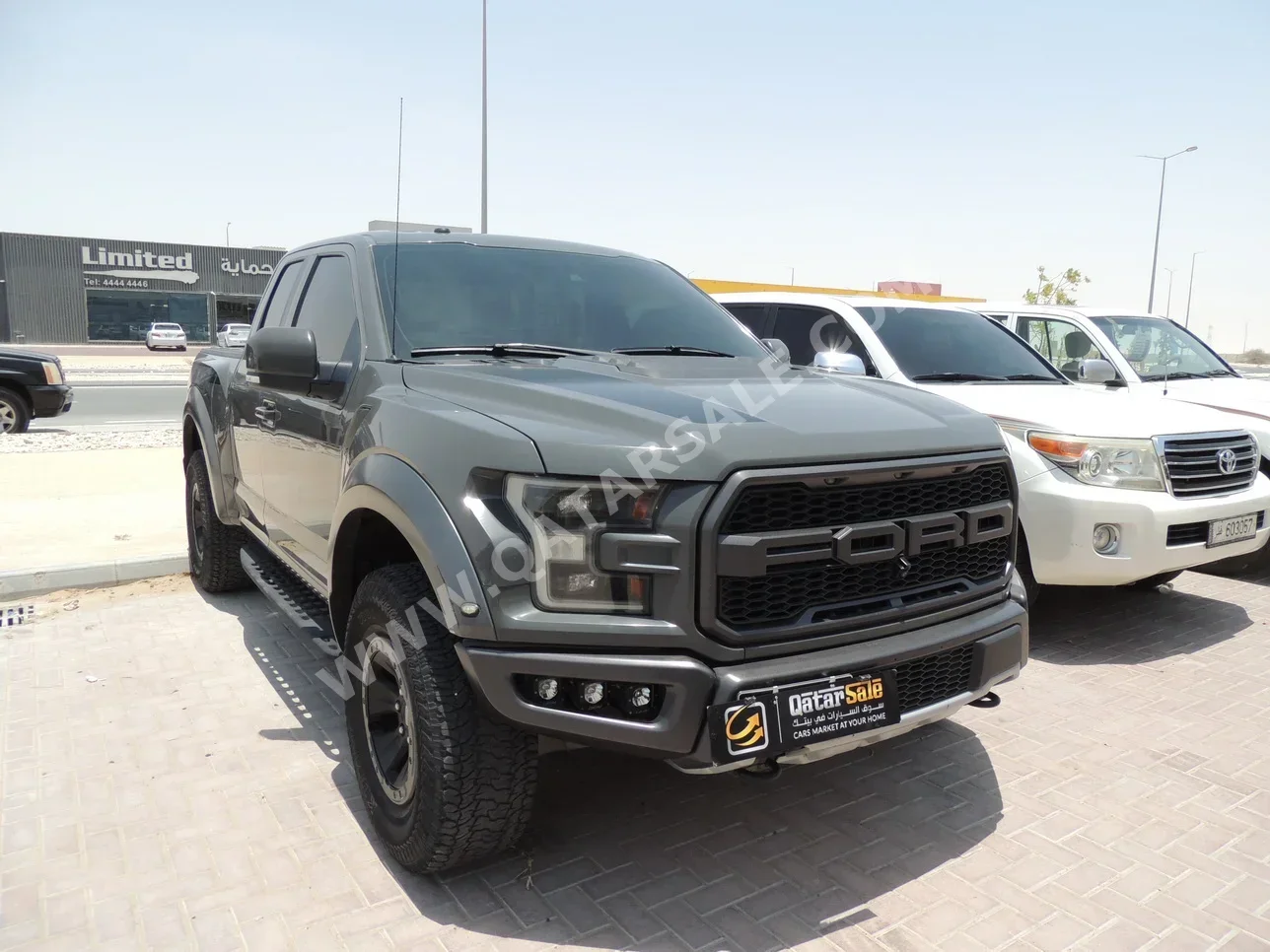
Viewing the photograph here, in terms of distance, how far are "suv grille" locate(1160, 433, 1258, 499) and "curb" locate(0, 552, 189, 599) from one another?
5.98 meters

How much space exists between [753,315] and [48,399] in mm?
10625

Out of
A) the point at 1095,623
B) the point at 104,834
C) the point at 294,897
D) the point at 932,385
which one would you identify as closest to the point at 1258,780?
the point at 1095,623

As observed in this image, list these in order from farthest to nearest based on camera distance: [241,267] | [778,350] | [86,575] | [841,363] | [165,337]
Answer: [241,267] < [165,337] < [86,575] < [841,363] < [778,350]

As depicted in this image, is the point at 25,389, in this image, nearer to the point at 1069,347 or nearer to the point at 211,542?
the point at 211,542

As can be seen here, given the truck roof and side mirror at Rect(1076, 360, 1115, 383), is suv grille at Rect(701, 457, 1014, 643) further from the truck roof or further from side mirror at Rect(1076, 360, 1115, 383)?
side mirror at Rect(1076, 360, 1115, 383)

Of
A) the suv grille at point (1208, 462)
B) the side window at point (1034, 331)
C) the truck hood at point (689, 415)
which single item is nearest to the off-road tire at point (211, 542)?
the truck hood at point (689, 415)

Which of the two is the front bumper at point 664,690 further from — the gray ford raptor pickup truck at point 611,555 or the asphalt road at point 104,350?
the asphalt road at point 104,350

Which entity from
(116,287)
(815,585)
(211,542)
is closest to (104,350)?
(116,287)

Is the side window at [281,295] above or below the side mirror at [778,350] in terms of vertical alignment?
above

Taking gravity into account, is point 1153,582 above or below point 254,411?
below

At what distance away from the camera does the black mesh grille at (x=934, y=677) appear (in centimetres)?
266

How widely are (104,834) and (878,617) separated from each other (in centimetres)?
260

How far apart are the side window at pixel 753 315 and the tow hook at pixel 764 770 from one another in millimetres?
4727

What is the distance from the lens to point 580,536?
7.68ft
